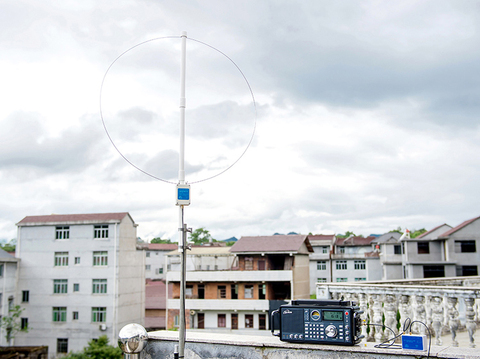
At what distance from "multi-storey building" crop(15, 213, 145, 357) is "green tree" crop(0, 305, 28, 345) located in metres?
1.09

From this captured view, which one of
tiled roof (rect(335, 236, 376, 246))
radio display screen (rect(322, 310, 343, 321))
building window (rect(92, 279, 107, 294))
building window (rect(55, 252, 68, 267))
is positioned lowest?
building window (rect(92, 279, 107, 294))

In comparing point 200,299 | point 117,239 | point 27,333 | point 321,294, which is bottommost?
point 27,333

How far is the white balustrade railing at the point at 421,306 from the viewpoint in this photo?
22.6 feet

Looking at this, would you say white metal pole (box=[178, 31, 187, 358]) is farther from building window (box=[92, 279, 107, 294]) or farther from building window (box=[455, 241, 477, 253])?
building window (box=[455, 241, 477, 253])

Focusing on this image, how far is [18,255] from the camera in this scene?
44.5 m

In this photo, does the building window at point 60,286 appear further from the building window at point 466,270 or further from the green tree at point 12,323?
the building window at point 466,270

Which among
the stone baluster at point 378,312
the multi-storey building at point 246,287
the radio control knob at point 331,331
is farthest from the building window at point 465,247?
the radio control knob at point 331,331

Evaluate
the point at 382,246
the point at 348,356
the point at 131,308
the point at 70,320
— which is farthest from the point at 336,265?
the point at 348,356

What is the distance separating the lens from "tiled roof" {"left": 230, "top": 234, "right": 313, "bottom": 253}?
43406 millimetres

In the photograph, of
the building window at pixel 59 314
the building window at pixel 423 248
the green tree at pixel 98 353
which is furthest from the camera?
the building window at pixel 423 248

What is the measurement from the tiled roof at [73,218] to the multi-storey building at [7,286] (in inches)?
159

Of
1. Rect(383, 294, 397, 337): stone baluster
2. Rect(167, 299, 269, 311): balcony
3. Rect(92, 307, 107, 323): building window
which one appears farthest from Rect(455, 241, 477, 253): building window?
Rect(383, 294, 397, 337): stone baluster

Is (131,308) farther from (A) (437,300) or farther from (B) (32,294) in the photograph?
(A) (437,300)

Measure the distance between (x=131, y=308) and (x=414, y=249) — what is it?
29.7 meters
